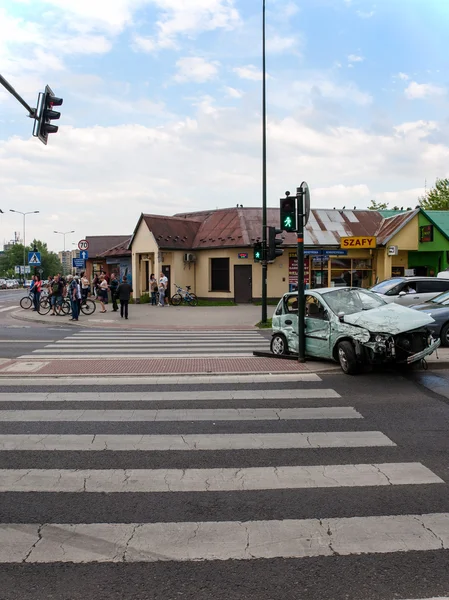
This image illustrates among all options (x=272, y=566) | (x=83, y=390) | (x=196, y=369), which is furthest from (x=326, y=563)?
(x=196, y=369)

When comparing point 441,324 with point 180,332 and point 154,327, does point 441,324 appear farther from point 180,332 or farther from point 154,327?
point 154,327

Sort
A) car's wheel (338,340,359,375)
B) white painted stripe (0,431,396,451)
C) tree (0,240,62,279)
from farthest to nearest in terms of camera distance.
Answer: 1. tree (0,240,62,279)
2. car's wheel (338,340,359,375)
3. white painted stripe (0,431,396,451)

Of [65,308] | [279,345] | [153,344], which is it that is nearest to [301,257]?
[279,345]

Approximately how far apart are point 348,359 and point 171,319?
14857mm

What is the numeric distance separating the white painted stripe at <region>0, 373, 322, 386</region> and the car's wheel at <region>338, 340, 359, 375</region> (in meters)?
0.54

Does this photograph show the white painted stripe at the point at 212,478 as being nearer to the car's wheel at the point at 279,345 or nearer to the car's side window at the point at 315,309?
the car's side window at the point at 315,309

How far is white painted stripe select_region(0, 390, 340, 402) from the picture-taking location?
26.6ft

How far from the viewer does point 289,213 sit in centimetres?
1138

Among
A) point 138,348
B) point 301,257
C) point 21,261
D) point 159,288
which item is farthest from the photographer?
point 21,261

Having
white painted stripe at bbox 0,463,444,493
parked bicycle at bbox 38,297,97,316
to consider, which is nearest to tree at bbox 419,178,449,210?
parked bicycle at bbox 38,297,97,316

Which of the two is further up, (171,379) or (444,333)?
(444,333)

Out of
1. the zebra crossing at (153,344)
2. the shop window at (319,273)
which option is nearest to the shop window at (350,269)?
the shop window at (319,273)

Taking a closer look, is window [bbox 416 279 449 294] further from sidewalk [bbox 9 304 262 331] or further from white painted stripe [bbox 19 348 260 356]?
white painted stripe [bbox 19 348 260 356]

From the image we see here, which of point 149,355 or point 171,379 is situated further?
point 149,355
